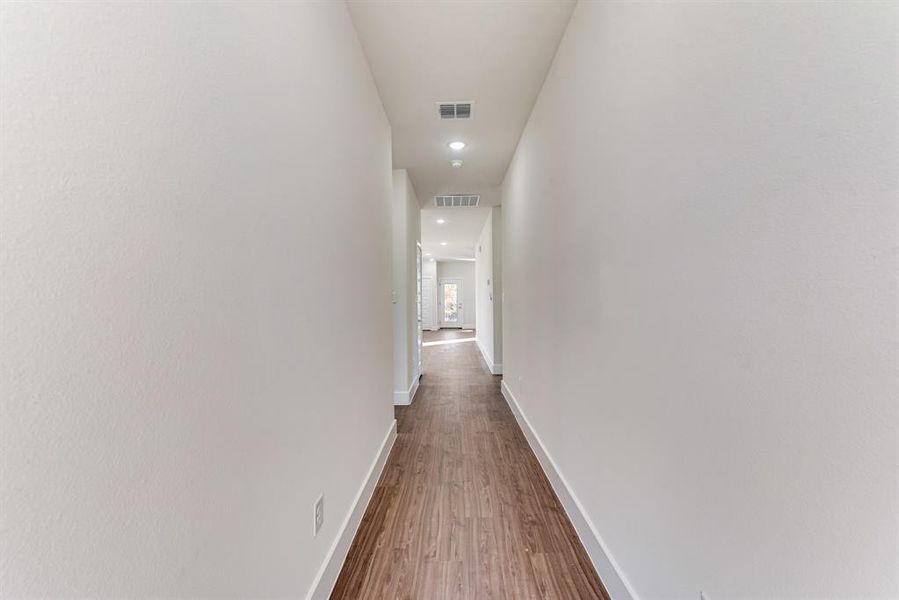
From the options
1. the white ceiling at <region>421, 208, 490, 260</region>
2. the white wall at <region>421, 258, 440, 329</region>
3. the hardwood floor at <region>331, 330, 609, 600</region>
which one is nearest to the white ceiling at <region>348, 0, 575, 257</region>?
the white ceiling at <region>421, 208, 490, 260</region>

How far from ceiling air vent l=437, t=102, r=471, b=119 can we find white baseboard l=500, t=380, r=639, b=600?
250 centimetres

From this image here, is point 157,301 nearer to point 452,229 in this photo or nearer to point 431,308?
point 452,229

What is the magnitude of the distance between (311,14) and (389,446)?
258 centimetres

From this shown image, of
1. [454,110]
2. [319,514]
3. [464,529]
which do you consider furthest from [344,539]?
[454,110]

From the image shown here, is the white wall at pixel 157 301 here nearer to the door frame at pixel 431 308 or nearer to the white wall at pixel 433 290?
the white wall at pixel 433 290

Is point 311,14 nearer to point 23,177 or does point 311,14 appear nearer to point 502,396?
point 23,177

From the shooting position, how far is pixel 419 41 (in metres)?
2.01

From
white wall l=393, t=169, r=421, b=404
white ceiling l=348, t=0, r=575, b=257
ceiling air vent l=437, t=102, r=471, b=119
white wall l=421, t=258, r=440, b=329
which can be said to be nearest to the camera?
white ceiling l=348, t=0, r=575, b=257

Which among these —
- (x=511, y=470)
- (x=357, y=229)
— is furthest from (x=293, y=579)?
(x=511, y=470)

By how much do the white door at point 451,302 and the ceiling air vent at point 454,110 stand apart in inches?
405

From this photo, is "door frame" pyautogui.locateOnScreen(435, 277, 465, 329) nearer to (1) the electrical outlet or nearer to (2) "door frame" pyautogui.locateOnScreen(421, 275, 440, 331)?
(2) "door frame" pyautogui.locateOnScreen(421, 275, 440, 331)

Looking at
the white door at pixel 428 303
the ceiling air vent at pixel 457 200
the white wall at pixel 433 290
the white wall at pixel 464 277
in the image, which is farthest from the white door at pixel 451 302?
the ceiling air vent at pixel 457 200

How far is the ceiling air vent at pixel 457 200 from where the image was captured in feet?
16.5

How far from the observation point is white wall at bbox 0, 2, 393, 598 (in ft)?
1.50
